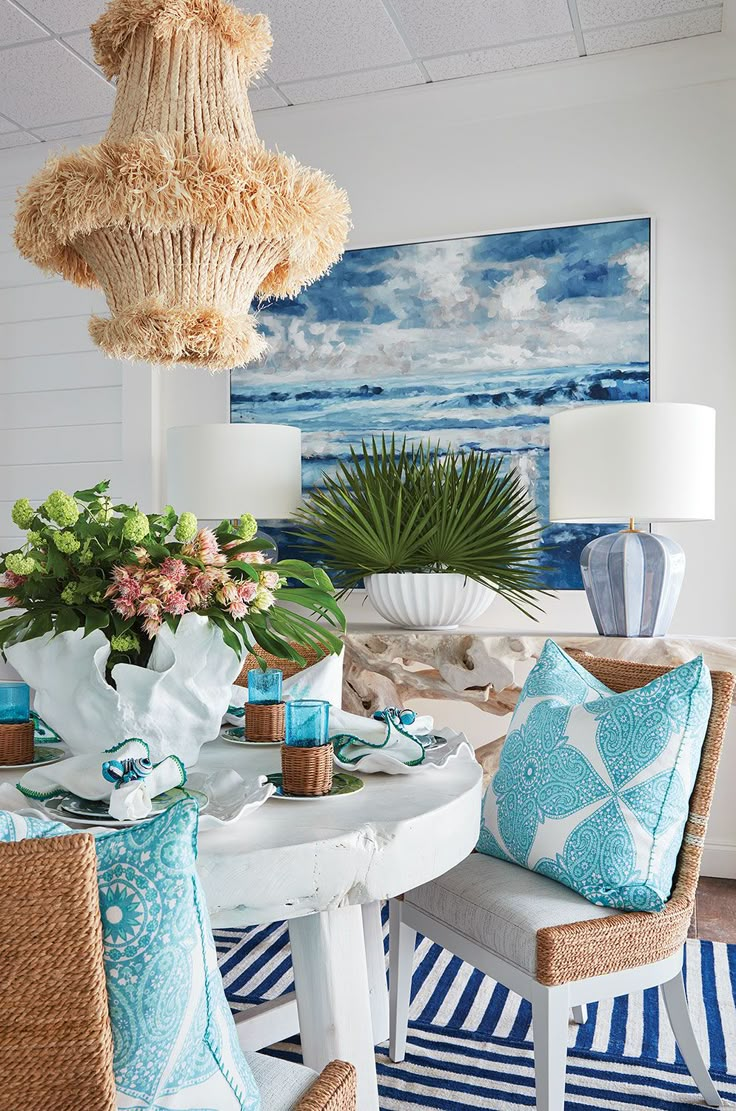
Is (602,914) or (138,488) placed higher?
(138,488)

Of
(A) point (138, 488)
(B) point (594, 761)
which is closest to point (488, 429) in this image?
(A) point (138, 488)

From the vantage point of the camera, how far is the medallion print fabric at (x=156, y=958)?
709 mm

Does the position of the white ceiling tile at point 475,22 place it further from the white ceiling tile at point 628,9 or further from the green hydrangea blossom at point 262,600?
the green hydrangea blossom at point 262,600

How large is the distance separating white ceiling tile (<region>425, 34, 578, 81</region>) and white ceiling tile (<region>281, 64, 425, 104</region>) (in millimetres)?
84

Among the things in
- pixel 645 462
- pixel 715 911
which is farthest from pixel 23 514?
pixel 715 911

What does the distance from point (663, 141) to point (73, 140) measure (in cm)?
233

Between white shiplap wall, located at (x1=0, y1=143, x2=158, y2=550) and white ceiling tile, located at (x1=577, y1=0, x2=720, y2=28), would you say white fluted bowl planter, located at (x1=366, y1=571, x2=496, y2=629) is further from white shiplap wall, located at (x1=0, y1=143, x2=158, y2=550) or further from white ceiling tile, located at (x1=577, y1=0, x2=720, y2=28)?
white ceiling tile, located at (x1=577, y1=0, x2=720, y2=28)

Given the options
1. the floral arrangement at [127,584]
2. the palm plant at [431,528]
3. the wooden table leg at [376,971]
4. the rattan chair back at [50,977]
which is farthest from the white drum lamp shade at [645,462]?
the rattan chair back at [50,977]

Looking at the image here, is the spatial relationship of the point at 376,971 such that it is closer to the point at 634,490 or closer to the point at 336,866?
the point at 336,866

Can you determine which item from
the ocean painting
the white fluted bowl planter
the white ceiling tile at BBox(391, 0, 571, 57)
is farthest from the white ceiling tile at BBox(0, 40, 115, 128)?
the white fluted bowl planter

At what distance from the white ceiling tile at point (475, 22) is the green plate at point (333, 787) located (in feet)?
8.19

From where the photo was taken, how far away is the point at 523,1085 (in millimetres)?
1807

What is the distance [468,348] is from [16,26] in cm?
181

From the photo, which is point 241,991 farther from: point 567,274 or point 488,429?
point 567,274
